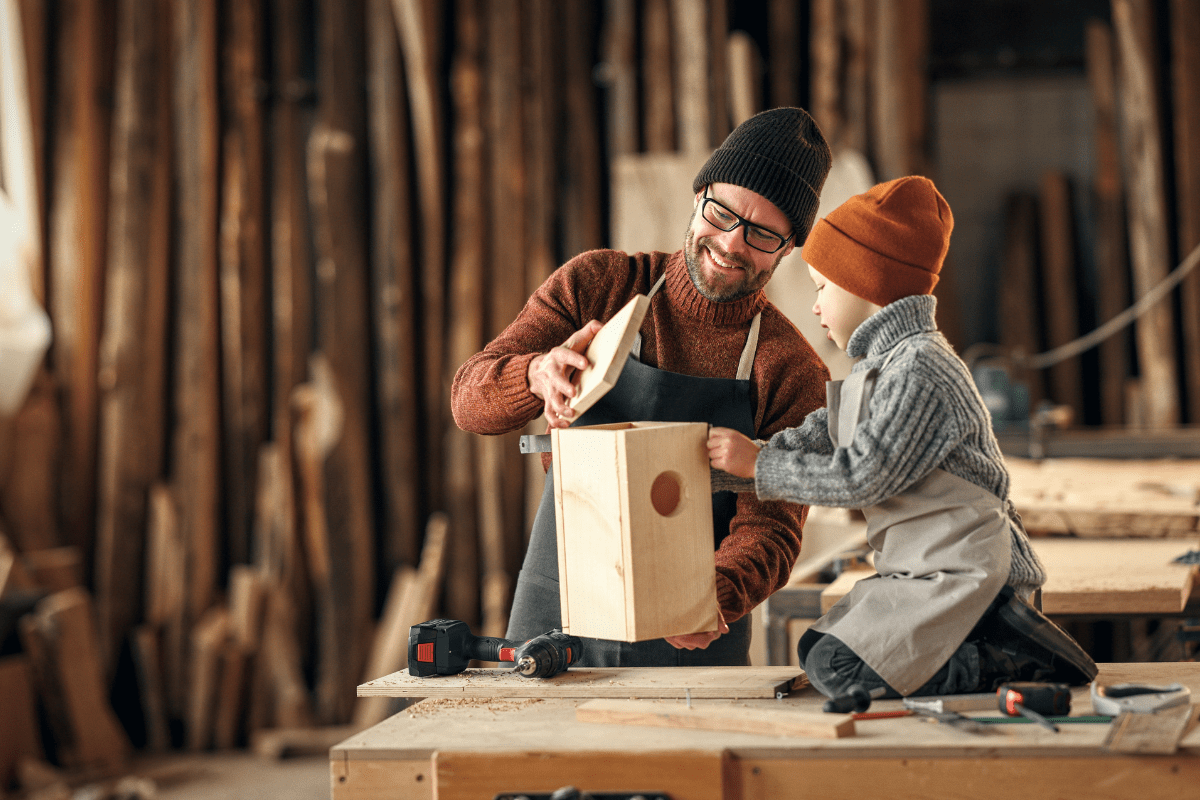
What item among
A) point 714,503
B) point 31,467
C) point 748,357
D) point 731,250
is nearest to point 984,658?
point 714,503

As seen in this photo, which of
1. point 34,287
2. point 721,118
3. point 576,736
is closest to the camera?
point 576,736

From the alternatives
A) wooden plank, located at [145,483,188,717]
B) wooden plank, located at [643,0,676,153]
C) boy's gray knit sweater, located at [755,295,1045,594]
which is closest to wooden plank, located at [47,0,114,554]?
wooden plank, located at [145,483,188,717]

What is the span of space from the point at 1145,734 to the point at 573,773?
76 centimetres

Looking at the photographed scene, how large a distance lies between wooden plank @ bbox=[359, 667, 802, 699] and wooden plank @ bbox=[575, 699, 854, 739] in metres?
0.08

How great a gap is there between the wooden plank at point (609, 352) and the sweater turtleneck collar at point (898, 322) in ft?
1.17

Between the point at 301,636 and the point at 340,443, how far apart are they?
0.94 metres

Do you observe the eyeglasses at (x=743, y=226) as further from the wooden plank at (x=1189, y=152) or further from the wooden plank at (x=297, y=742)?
the wooden plank at (x=1189, y=152)

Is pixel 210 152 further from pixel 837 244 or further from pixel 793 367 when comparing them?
pixel 837 244

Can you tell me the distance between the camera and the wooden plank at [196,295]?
4.90 metres

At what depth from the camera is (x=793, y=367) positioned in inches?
85.3

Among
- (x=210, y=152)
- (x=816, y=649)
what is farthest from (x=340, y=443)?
(x=816, y=649)

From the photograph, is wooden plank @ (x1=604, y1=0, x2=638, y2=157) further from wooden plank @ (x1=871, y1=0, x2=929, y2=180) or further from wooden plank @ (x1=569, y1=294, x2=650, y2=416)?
wooden plank @ (x1=569, y1=294, x2=650, y2=416)

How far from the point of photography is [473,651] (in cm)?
192

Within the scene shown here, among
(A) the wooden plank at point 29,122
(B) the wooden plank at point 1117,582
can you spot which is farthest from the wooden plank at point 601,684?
(A) the wooden plank at point 29,122
